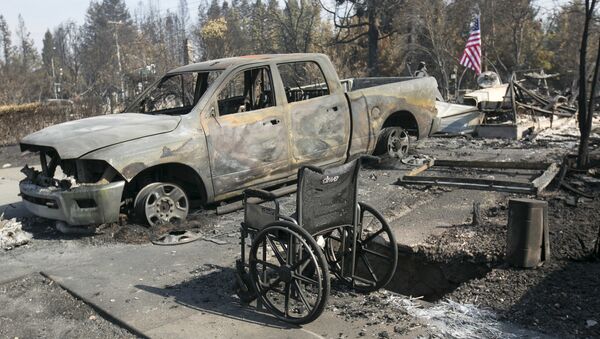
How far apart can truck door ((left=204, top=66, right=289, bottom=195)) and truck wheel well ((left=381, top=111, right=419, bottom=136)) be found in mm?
2544

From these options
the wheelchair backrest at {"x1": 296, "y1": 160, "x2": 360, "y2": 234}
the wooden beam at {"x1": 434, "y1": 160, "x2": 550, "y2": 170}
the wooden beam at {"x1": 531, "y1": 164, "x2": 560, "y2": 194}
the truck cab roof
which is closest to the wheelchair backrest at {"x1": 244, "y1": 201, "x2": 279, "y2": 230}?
the wheelchair backrest at {"x1": 296, "y1": 160, "x2": 360, "y2": 234}

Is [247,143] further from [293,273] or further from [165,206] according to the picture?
[293,273]

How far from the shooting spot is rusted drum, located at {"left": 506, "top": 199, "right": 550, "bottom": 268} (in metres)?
4.57

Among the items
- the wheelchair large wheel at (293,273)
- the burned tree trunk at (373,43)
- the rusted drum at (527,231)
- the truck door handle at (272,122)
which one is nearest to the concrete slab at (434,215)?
the rusted drum at (527,231)

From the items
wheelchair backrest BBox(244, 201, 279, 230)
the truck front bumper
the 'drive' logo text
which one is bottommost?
the truck front bumper

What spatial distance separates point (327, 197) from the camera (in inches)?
157

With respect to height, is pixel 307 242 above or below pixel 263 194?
below

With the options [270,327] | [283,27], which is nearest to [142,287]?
[270,327]

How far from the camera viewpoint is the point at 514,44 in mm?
29500

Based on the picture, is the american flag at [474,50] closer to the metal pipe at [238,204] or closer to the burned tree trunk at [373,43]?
the burned tree trunk at [373,43]

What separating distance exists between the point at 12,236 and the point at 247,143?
113 inches

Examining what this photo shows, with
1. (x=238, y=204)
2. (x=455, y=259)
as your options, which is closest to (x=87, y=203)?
(x=238, y=204)

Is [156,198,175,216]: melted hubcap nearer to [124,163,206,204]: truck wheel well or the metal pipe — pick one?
[124,163,206,204]: truck wheel well

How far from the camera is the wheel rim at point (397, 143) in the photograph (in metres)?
8.83
